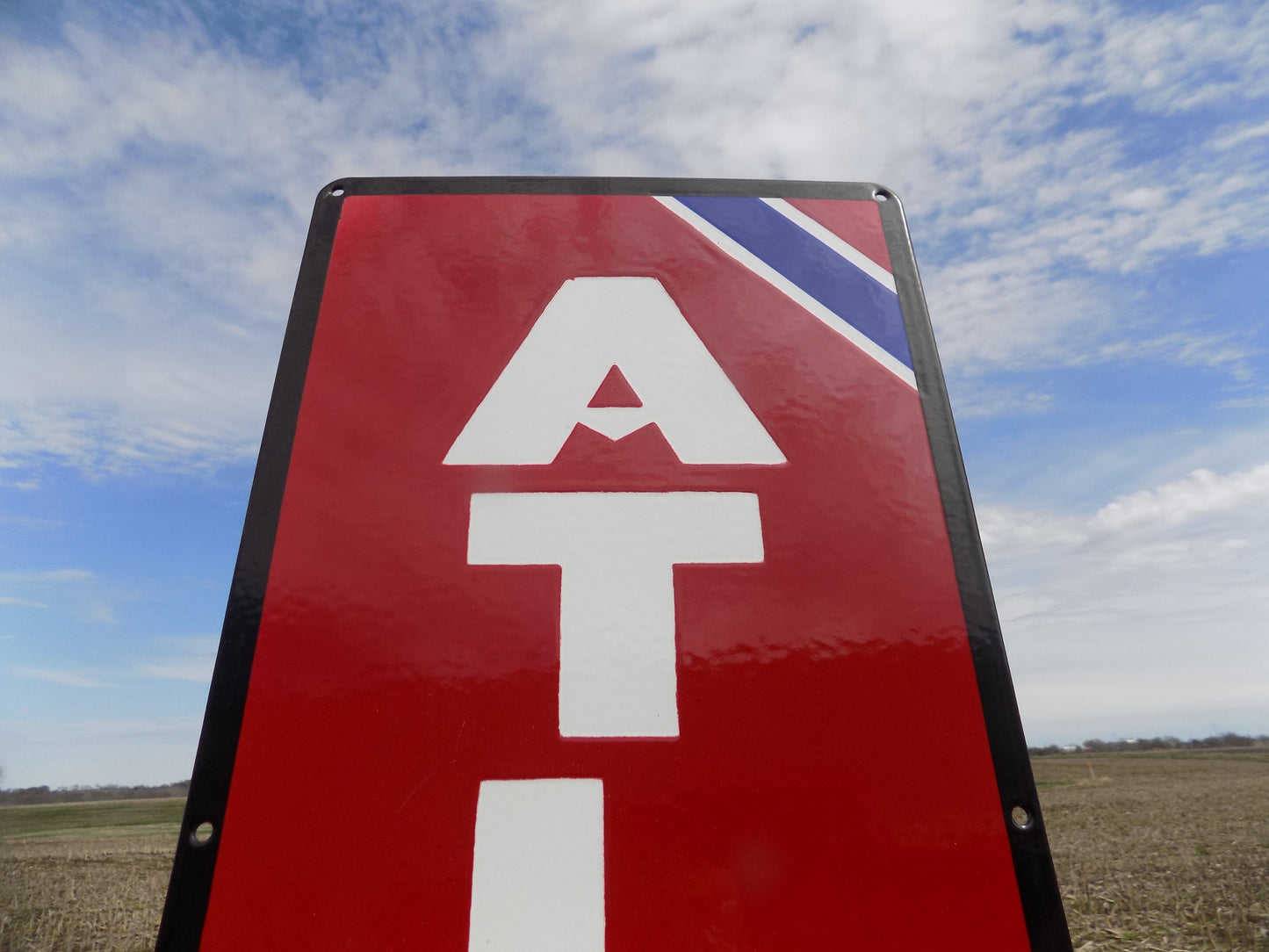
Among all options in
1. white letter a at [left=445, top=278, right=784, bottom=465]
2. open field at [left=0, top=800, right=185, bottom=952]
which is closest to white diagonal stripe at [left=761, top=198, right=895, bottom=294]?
white letter a at [left=445, top=278, right=784, bottom=465]

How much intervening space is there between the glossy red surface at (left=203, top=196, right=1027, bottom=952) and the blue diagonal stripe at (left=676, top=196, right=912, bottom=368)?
0.19 ft

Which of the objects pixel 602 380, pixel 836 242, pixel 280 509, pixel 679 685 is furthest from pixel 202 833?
pixel 836 242

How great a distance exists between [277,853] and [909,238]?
1158 mm

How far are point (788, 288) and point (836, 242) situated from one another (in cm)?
13

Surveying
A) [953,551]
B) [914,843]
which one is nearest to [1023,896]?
[914,843]

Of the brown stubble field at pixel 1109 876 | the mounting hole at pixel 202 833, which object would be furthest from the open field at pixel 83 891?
the mounting hole at pixel 202 833

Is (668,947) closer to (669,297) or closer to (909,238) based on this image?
(669,297)

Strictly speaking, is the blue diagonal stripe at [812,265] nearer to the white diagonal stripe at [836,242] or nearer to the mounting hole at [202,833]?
the white diagonal stripe at [836,242]

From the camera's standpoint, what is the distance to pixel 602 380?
94cm

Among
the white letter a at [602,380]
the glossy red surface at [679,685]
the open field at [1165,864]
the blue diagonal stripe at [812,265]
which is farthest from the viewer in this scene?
the open field at [1165,864]

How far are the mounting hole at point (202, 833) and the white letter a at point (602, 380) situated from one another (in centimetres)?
47

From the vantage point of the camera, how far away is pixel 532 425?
2.93ft

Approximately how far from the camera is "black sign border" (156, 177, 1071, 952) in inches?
28.3

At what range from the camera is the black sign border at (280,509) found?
0.72m
